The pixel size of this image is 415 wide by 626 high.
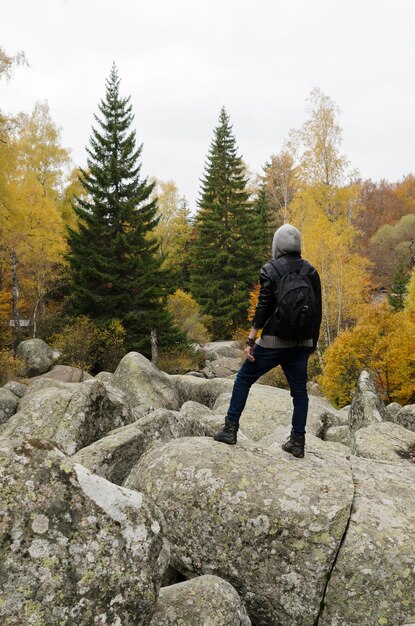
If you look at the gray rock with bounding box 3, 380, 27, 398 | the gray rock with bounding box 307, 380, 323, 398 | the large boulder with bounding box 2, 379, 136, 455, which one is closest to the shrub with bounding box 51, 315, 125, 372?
the gray rock with bounding box 3, 380, 27, 398

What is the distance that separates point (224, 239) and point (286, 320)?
36829mm

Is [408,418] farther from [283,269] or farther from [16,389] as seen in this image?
[16,389]

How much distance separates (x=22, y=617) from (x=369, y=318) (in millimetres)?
16392

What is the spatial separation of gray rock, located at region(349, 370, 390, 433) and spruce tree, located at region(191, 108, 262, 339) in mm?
27069

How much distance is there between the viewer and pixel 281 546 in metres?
3.89

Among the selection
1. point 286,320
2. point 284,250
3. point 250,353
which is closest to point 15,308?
point 250,353

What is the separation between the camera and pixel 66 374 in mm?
21469

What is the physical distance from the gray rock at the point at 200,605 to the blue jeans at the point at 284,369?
1712 mm

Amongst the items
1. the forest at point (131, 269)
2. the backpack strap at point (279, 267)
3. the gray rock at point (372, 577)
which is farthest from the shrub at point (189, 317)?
the gray rock at point (372, 577)

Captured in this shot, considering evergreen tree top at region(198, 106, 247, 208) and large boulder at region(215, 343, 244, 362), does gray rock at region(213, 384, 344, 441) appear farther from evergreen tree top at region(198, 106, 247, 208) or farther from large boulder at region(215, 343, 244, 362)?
evergreen tree top at region(198, 106, 247, 208)

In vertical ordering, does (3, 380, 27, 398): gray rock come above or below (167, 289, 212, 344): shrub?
below

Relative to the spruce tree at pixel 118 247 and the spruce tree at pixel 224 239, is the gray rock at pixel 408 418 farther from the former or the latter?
the spruce tree at pixel 224 239

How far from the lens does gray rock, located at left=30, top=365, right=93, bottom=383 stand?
20.3 meters

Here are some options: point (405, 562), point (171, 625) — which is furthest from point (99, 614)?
point (405, 562)
